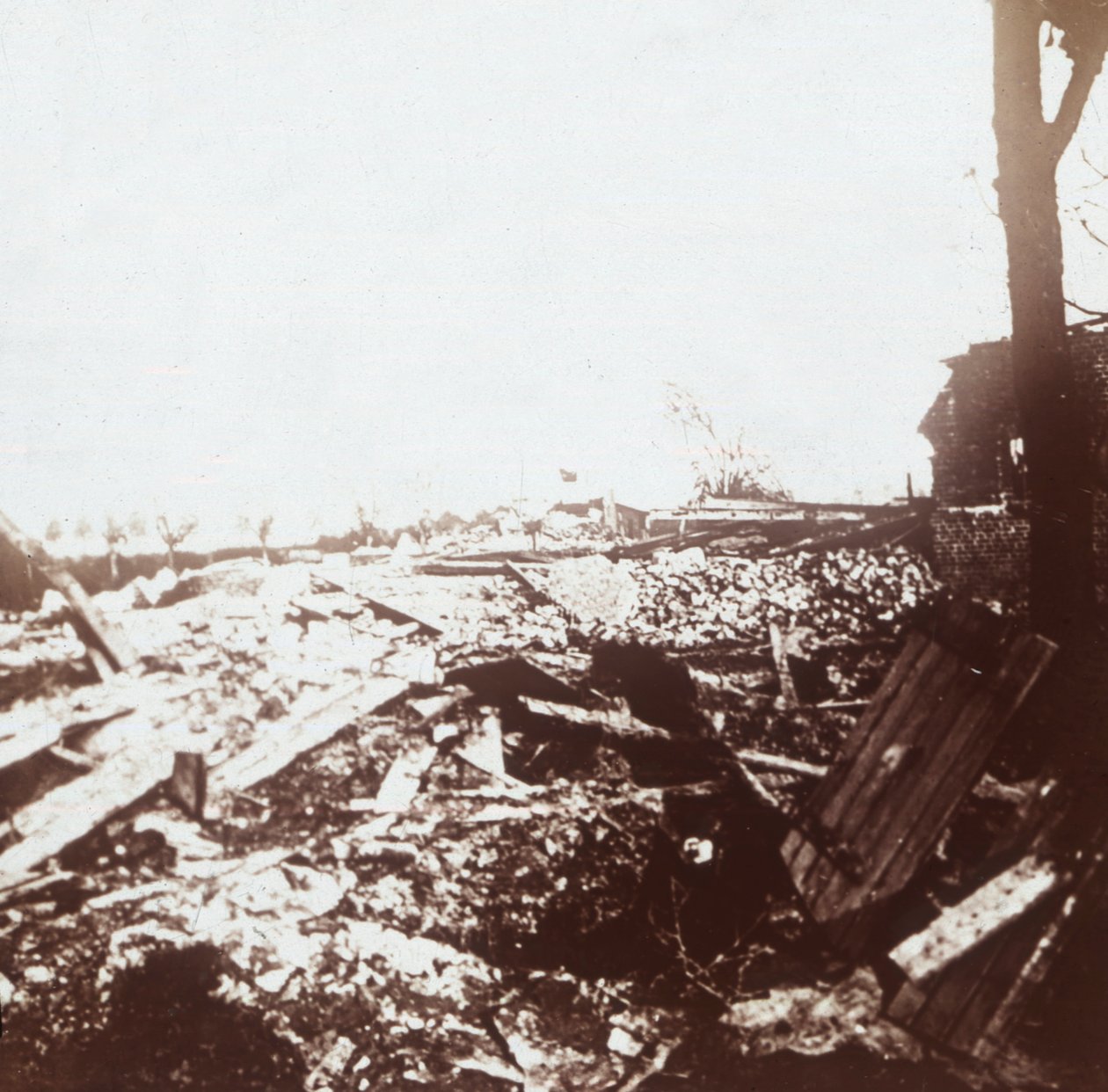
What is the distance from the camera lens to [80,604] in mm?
2535

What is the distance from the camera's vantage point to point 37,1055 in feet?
7.98

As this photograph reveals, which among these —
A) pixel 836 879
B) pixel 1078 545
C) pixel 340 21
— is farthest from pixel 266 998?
pixel 340 21

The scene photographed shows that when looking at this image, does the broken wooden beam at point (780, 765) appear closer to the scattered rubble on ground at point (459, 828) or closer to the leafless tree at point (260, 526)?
the scattered rubble on ground at point (459, 828)

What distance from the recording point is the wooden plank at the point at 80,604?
2.54m

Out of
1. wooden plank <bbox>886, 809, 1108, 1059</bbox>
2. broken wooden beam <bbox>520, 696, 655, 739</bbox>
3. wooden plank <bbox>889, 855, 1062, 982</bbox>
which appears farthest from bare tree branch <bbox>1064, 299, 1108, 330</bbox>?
broken wooden beam <bbox>520, 696, 655, 739</bbox>

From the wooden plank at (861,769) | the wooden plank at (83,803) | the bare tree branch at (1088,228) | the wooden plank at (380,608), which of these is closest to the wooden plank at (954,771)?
the wooden plank at (861,769)

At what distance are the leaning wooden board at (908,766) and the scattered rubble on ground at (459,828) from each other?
0.11 ft

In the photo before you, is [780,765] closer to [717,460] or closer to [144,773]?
[717,460]

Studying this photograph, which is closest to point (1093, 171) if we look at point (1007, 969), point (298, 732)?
point (1007, 969)

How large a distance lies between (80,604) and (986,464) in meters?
2.89

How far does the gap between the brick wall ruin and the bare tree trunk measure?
3 cm

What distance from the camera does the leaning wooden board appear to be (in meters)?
2.21

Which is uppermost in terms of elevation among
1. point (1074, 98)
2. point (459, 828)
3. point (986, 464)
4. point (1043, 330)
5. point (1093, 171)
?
point (1074, 98)

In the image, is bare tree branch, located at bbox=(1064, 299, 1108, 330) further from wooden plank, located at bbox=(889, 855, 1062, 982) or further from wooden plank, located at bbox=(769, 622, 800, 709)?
wooden plank, located at bbox=(889, 855, 1062, 982)
